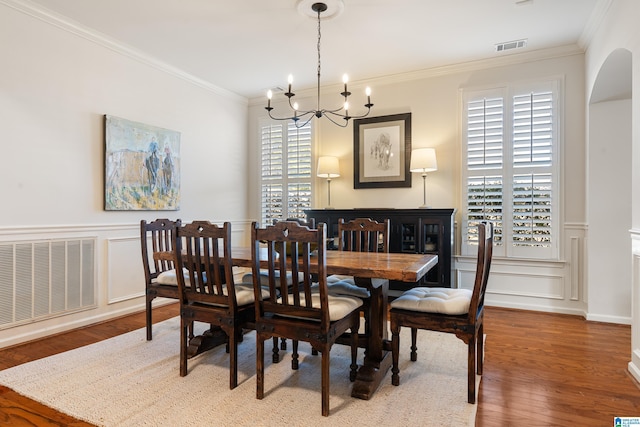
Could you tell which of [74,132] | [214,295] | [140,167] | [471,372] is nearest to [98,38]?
[74,132]

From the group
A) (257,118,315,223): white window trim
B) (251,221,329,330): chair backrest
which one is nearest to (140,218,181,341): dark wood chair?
(251,221,329,330): chair backrest

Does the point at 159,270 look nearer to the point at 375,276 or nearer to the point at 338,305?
the point at 338,305

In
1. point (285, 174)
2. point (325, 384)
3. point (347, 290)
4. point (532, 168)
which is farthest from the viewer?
point (285, 174)

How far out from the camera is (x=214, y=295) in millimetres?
2406

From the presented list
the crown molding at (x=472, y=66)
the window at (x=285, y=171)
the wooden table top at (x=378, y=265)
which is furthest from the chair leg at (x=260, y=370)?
the crown molding at (x=472, y=66)

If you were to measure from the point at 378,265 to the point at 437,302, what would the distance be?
41 centimetres

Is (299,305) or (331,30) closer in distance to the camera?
(299,305)

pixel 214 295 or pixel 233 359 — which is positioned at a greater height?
pixel 214 295

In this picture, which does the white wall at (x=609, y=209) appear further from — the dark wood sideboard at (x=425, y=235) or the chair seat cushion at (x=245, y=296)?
the chair seat cushion at (x=245, y=296)

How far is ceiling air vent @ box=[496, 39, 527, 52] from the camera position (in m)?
3.80

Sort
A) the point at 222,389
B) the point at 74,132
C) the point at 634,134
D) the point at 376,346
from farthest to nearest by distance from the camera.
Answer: the point at 74,132 < the point at 634,134 < the point at 376,346 < the point at 222,389

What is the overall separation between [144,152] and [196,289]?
7.52 ft

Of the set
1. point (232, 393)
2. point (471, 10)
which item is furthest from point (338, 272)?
point (471, 10)

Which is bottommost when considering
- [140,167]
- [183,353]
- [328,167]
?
[183,353]
